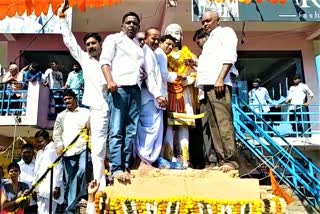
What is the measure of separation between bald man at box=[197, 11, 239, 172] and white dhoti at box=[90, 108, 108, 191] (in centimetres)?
102

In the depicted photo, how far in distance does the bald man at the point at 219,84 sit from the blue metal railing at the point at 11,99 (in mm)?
5961

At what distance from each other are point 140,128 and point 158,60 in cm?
75

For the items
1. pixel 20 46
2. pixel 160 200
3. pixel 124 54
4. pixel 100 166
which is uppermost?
pixel 20 46

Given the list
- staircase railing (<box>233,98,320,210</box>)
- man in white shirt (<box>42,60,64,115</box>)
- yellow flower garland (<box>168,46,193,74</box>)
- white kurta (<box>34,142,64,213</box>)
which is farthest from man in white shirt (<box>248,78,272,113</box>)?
white kurta (<box>34,142,64,213</box>)

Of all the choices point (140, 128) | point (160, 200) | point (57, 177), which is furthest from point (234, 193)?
point (57, 177)

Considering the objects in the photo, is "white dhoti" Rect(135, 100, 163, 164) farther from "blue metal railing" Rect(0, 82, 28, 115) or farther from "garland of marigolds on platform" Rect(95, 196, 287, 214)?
"blue metal railing" Rect(0, 82, 28, 115)

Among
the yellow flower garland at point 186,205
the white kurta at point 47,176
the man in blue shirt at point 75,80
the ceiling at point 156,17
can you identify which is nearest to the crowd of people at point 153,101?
the yellow flower garland at point 186,205

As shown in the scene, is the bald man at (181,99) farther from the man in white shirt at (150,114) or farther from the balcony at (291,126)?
the balcony at (291,126)

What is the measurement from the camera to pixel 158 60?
4586 mm

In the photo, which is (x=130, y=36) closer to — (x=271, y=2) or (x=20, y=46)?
(x=271, y=2)

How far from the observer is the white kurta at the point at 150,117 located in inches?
168

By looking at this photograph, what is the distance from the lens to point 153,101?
4.38m

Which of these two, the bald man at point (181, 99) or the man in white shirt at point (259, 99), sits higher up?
the man in white shirt at point (259, 99)

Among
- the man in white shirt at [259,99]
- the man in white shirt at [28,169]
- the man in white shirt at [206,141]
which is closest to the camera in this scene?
the man in white shirt at [206,141]
